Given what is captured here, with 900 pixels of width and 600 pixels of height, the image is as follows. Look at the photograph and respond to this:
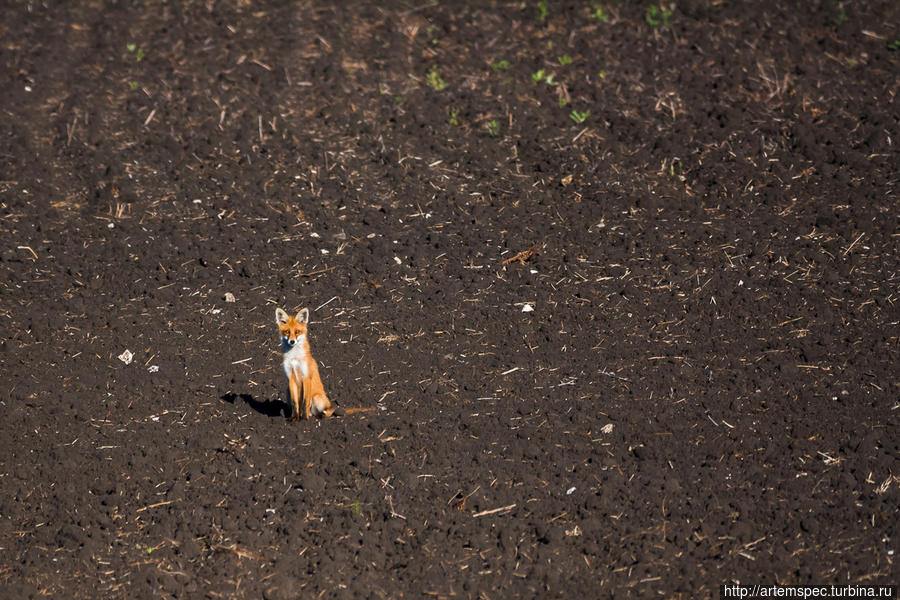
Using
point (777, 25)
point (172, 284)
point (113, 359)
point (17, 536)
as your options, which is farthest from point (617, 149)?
point (17, 536)

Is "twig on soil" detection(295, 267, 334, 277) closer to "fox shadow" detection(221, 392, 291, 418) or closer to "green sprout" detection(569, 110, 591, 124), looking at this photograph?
"fox shadow" detection(221, 392, 291, 418)

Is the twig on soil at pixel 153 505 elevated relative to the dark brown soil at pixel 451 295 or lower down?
lower down

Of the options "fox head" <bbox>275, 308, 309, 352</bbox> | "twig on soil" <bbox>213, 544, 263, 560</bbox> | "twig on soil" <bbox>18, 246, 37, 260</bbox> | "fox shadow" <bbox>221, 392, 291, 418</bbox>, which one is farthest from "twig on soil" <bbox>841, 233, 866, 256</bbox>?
"twig on soil" <bbox>18, 246, 37, 260</bbox>

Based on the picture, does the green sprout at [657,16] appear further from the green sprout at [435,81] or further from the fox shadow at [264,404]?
the fox shadow at [264,404]

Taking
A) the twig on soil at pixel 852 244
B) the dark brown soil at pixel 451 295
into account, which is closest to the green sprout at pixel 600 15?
the dark brown soil at pixel 451 295

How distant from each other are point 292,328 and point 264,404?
864 mm

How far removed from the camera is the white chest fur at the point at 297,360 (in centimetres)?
601

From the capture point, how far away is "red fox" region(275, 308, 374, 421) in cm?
596

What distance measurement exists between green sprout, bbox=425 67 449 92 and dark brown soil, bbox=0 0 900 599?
0.17ft

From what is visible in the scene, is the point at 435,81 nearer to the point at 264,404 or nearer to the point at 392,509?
the point at 264,404

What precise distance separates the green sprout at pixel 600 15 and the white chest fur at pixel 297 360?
21.1 ft

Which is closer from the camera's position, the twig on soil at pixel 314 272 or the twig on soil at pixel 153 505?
the twig on soil at pixel 153 505

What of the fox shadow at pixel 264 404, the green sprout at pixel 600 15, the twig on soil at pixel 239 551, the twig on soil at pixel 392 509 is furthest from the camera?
the green sprout at pixel 600 15

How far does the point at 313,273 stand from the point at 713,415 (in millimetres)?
3460
